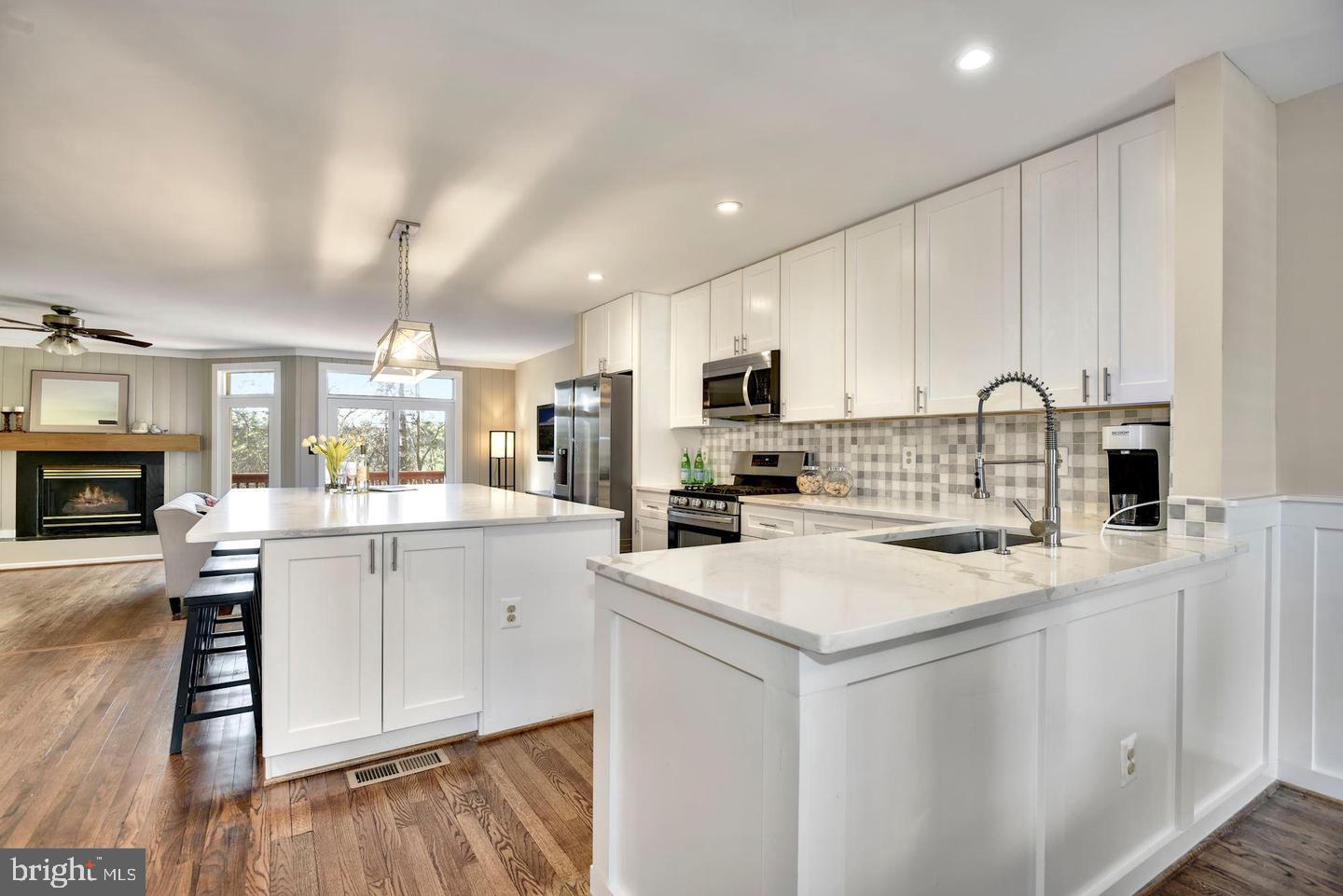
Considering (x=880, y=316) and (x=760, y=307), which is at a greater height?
(x=760, y=307)

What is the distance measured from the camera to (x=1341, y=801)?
2004 mm

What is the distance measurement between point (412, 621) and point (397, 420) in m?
6.32

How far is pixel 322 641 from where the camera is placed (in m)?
2.21

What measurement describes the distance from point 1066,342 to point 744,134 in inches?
57.6

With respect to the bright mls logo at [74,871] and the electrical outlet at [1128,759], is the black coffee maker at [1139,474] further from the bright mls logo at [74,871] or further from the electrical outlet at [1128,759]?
the bright mls logo at [74,871]

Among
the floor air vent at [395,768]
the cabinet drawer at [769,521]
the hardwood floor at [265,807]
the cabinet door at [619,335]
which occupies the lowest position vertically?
the floor air vent at [395,768]

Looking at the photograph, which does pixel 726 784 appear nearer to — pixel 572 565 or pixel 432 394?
pixel 572 565

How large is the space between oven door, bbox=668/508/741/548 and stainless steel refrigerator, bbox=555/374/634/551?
626 millimetres

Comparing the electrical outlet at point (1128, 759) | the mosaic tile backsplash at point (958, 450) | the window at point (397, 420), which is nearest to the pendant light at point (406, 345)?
the mosaic tile backsplash at point (958, 450)

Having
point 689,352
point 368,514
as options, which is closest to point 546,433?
point 689,352

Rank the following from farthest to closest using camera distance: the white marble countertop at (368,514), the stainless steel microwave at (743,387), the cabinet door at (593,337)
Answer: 1. the cabinet door at (593,337)
2. the stainless steel microwave at (743,387)
3. the white marble countertop at (368,514)

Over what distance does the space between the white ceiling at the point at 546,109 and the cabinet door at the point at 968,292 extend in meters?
0.13

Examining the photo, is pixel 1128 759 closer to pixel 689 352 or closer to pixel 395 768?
pixel 395 768

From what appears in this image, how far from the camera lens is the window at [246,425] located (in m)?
7.29
